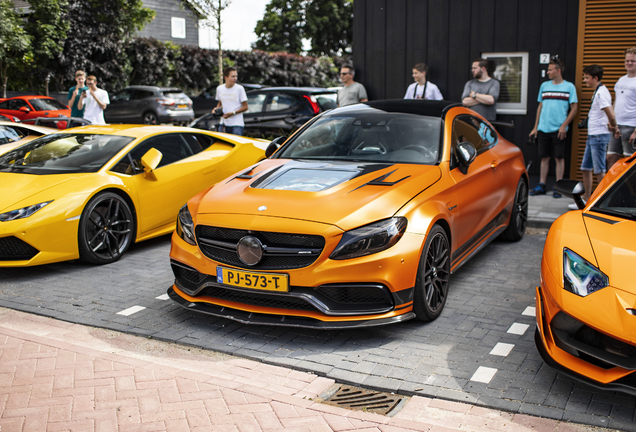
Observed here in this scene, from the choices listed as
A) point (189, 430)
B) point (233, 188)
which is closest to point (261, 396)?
point (189, 430)

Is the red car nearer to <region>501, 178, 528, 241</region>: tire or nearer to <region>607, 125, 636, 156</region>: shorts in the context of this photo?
<region>501, 178, 528, 241</region>: tire

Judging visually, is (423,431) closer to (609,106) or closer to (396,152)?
(396,152)

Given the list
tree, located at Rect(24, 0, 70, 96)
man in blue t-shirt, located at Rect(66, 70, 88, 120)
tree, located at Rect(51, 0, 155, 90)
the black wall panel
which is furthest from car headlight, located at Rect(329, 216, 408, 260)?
tree, located at Rect(51, 0, 155, 90)

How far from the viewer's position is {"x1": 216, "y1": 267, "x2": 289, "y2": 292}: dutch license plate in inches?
158

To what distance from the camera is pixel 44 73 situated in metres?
24.4

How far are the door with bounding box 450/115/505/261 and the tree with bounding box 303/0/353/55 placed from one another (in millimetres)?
53189

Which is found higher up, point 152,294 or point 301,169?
point 301,169

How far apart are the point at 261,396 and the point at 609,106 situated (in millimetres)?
6325

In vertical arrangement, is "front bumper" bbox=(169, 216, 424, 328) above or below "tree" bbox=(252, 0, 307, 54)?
below

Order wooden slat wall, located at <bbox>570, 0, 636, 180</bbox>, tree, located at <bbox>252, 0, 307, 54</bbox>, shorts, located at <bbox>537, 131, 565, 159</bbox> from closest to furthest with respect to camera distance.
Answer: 1. shorts, located at <bbox>537, 131, 565, 159</bbox>
2. wooden slat wall, located at <bbox>570, 0, 636, 180</bbox>
3. tree, located at <bbox>252, 0, 307, 54</bbox>

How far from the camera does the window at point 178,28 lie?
41062 mm

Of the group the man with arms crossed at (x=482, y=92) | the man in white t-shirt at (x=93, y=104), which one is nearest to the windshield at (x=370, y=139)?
the man with arms crossed at (x=482, y=92)

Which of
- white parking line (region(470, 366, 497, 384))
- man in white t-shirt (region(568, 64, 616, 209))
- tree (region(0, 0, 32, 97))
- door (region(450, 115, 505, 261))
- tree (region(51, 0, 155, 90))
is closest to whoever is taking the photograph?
white parking line (region(470, 366, 497, 384))

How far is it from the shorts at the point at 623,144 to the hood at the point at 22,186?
645cm
